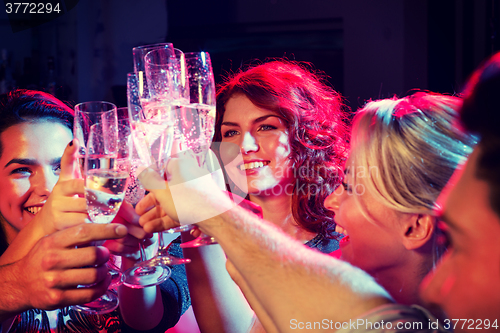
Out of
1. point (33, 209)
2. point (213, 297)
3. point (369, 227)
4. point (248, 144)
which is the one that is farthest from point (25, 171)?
point (369, 227)

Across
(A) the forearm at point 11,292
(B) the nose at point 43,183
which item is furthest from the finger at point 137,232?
(B) the nose at point 43,183

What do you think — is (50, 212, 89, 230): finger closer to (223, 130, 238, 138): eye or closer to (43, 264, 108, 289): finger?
(43, 264, 108, 289): finger

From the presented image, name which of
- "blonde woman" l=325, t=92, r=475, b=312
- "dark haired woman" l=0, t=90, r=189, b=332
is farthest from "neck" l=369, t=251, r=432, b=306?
"dark haired woman" l=0, t=90, r=189, b=332

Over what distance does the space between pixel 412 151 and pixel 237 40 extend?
2.87m

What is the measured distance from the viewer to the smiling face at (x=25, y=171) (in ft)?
5.29

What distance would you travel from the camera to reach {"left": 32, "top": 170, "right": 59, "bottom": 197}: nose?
161 centimetres

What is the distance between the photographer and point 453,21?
2.80 meters

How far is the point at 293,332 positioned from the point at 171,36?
11.8 feet

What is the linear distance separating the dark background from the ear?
2169mm

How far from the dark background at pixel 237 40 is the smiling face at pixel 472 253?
259 cm

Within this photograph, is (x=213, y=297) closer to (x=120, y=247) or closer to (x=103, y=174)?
(x=120, y=247)

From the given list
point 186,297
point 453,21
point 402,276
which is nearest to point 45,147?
point 186,297

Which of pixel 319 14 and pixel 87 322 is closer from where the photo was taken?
pixel 87 322

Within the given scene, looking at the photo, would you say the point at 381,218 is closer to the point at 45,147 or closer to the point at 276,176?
the point at 276,176
